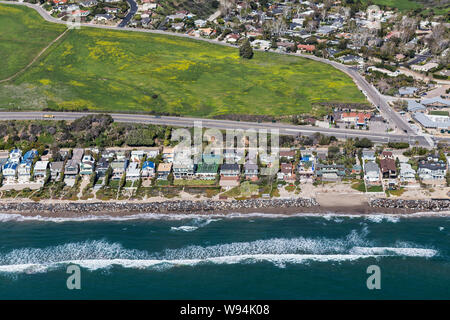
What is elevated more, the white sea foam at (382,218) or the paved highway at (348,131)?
the paved highway at (348,131)

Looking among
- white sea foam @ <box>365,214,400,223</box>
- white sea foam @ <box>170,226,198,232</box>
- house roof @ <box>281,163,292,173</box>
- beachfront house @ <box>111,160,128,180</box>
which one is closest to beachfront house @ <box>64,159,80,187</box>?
beachfront house @ <box>111,160,128,180</box>

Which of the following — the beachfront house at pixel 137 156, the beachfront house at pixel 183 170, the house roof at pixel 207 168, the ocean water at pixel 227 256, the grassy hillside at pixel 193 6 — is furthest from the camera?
the grassy hillside at pixel 193 6

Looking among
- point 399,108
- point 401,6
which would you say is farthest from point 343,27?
point 399,108

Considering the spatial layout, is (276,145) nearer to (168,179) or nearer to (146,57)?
(168,179)

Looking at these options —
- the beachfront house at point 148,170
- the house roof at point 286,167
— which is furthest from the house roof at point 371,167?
the beachfront house at point 148,170

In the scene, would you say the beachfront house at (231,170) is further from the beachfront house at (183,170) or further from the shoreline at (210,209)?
the shoreline at (210,209)

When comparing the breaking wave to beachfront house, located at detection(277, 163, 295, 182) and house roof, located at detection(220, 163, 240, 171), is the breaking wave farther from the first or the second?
house roof, located at detection(220, 163, 240, 171)
